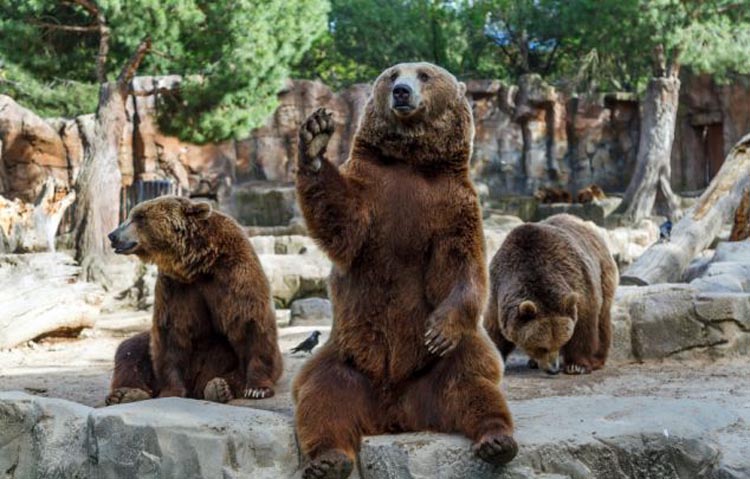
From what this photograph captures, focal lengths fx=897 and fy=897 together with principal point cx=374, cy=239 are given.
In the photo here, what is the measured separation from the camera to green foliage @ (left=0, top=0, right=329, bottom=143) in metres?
17.0

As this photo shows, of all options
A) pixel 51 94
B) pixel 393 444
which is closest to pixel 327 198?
pixel 393 444

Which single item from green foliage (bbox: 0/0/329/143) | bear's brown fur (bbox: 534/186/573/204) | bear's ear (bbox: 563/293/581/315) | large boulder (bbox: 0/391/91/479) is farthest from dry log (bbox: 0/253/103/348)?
bear's brown fur (bbox: 534/186/573/204)

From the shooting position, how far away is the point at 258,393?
5441 mm

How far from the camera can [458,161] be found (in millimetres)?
→ 4113

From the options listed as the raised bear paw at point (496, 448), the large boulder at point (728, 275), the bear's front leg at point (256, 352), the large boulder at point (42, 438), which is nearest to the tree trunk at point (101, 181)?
the large boulder at point (728, 275)

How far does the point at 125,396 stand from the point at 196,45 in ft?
44.5

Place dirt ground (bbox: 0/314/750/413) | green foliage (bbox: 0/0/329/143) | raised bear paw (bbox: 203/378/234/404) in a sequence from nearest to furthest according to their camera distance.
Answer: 1. raised bear paw (bbox: 203/378/234/404)
2. dirt ground (bbox: 0/314/750/413)
3. green foliage (bbox: 0/0/329/143)

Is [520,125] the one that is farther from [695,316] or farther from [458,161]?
[458,161]

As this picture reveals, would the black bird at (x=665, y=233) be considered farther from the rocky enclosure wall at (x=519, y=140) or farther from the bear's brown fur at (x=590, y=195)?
the rocky enclosure wall at (x=519, y=140)

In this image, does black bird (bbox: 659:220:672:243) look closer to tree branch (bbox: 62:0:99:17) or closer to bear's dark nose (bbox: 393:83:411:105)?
bear's dark nose (bbox: 393:83:411:105)

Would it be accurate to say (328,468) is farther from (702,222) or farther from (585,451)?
(702,222)

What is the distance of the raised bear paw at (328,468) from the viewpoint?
3.57 meters

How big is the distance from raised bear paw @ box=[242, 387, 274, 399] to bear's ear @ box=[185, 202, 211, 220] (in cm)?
116

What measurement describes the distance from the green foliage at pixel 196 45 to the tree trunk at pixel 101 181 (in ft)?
2.95
